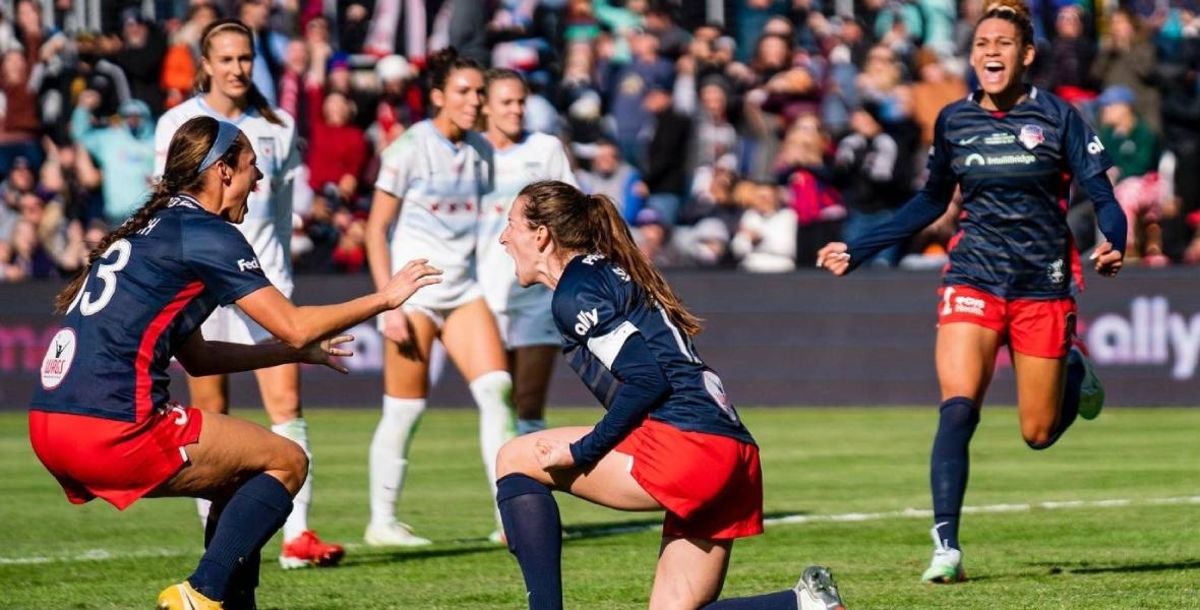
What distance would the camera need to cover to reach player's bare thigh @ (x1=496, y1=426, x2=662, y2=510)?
6281 millimetres

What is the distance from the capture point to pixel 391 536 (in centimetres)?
1020

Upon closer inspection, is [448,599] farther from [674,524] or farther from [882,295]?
[882,295]

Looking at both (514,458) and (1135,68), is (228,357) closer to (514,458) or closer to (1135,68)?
(514,458)

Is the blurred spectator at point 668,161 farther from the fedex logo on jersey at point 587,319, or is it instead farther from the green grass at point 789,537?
the fedex logo on jersey at point 587,319

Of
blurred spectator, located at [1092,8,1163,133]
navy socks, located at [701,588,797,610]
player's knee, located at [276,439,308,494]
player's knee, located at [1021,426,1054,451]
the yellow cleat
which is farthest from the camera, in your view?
blurred spectator, located at [1092,8,1163,133]

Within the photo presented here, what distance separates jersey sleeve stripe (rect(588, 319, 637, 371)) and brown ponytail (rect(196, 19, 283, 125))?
3.88 metres

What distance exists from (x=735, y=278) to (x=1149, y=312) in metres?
3.56

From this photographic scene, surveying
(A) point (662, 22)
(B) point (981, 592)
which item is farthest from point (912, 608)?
(A) point (662, 22)

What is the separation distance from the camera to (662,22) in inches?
865

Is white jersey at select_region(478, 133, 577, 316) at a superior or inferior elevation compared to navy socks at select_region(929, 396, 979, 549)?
superior

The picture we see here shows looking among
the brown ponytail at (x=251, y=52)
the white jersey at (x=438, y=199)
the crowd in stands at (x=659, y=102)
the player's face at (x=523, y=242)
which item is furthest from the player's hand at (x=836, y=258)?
the crowd in stands at (x=659, y=102)

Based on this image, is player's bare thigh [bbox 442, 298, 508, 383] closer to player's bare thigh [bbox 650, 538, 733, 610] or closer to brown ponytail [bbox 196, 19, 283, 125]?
brown ponytail [bbox 196, 19, 283, 125]

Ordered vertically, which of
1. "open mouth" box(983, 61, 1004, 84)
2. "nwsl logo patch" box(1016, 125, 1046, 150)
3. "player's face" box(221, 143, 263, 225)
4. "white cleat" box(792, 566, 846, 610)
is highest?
"open mouth" box(983, 61, 1004, 84)

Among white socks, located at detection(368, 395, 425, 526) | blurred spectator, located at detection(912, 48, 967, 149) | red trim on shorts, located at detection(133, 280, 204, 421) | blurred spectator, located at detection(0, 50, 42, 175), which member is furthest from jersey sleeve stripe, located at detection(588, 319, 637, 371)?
blurred spectator, located at detection(0, 50, 42, 175)
